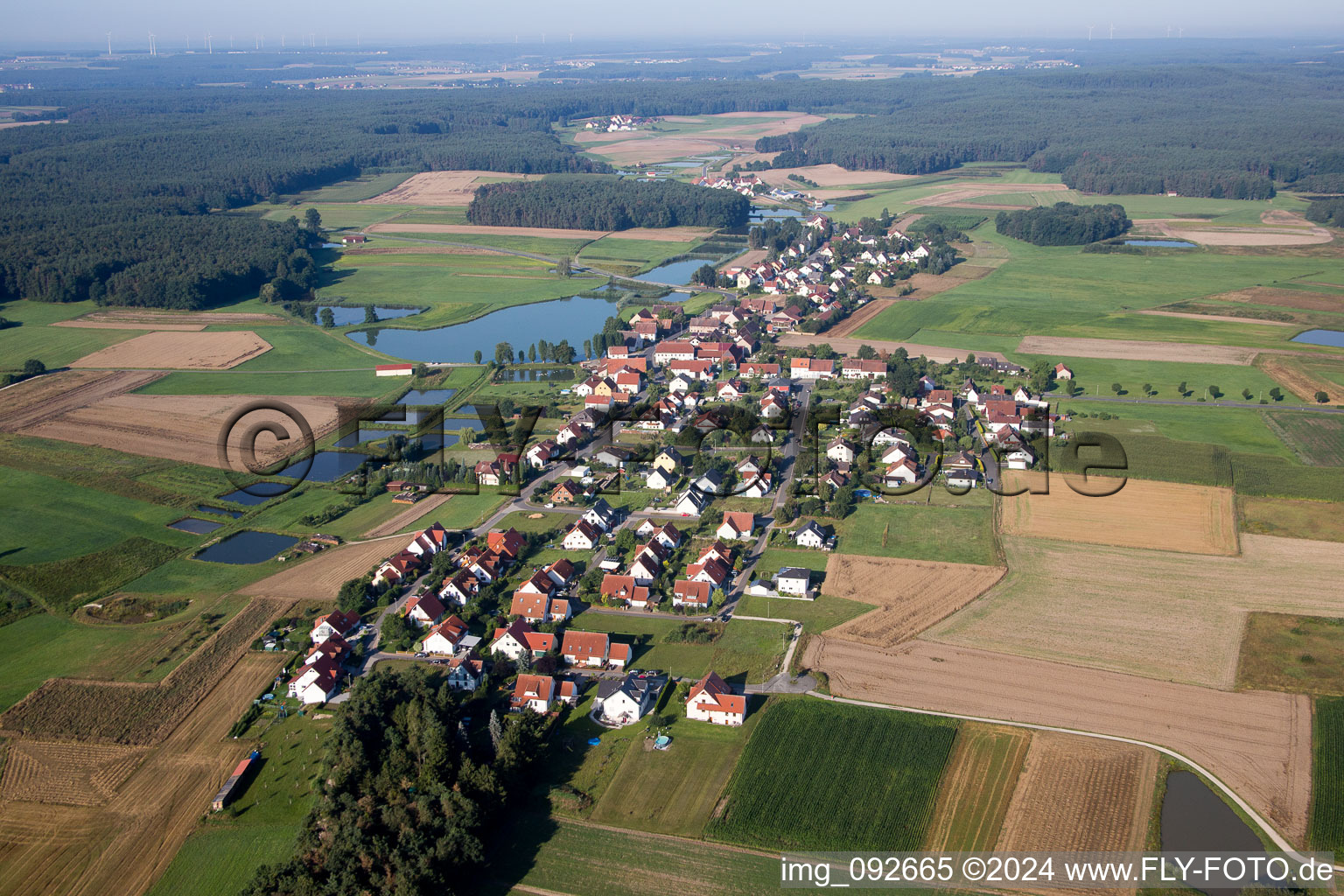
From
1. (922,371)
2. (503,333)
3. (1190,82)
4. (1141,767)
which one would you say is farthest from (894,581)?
(1190,82)

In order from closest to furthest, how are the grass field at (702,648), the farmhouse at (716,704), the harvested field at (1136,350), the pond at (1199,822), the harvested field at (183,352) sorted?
the pond at (1199,822) → the farmhouse at (716,704) → the grass field at (702,648) → the harvested field at (1136,350) → the harvested field at (183,352)

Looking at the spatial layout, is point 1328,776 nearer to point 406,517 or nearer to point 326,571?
point 326,571

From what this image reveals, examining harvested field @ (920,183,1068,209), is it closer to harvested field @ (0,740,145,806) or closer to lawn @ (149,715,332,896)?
lawn @ (149,715,332,896)

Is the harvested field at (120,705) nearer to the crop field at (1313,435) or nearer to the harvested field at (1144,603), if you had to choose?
the harvested field at (1144,603)

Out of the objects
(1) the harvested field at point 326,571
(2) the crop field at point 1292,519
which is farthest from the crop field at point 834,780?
(2) the crop field at point 1292,519

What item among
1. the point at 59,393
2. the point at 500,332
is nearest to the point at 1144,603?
the point at 500,332
